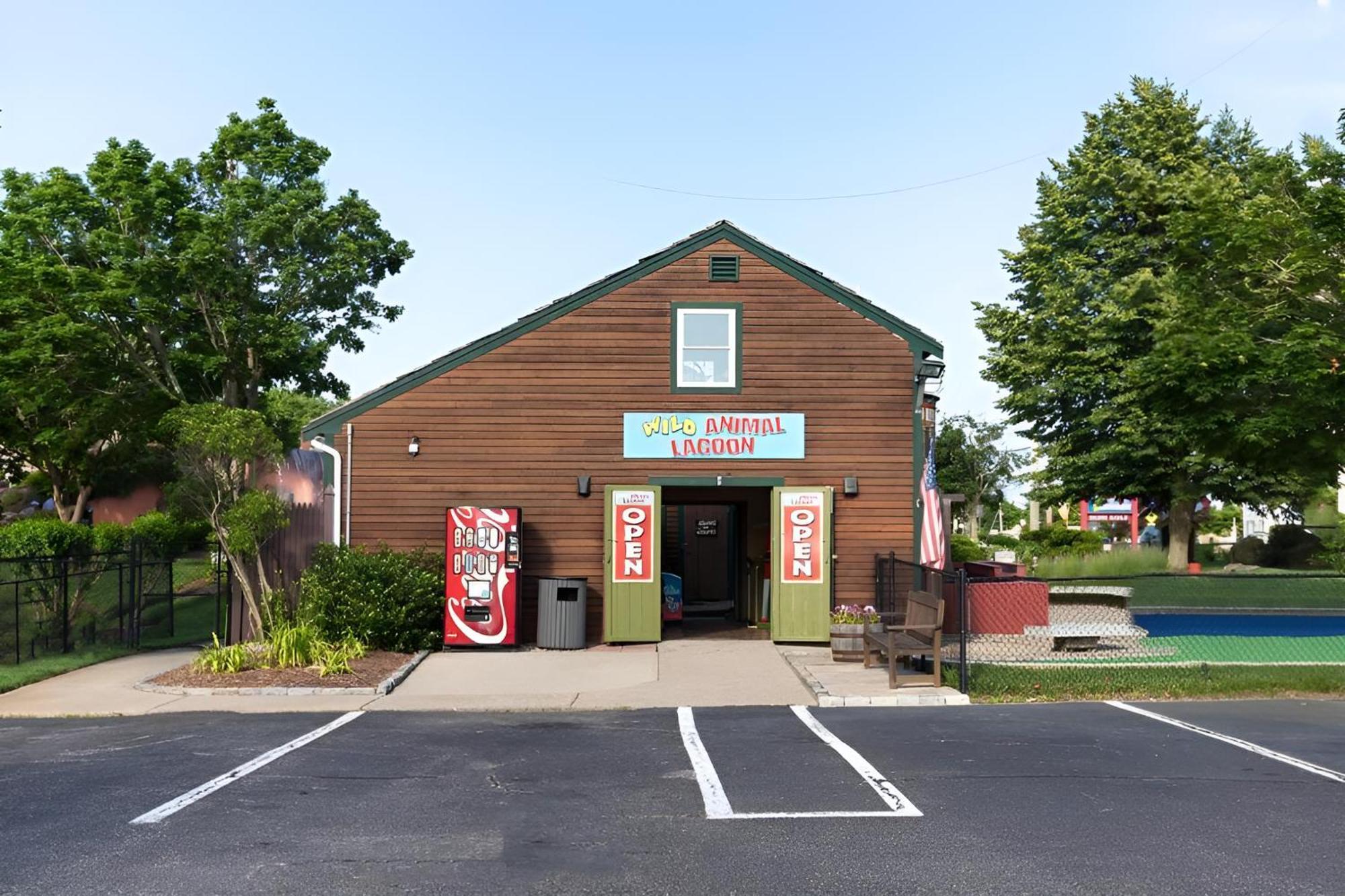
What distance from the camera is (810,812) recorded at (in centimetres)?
772

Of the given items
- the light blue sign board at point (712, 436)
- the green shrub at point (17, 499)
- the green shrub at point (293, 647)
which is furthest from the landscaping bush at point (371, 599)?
the green shrub at point (17, 499)

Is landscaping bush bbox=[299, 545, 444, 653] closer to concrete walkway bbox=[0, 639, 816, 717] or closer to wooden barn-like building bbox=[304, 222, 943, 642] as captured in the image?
concrete walkway bbox=[0, 639, 816, 717]

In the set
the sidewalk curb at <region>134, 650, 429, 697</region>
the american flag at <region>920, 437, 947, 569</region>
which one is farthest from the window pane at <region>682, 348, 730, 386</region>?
the sidewalk curb at <region>134, 650, 429, 697</region>

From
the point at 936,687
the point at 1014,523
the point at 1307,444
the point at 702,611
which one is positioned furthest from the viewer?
the point at 1014,523

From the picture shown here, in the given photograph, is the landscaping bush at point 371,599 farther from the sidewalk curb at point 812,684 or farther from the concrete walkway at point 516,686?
the sidewalk curb at point 812,684

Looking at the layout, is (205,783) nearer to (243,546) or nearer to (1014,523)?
(243,546)

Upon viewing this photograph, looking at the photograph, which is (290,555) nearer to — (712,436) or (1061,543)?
(712,436)

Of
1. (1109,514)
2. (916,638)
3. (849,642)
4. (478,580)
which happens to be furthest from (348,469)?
(1109,514)

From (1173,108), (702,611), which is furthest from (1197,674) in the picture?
(1173,108)

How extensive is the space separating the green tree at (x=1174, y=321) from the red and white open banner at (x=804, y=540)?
43.8 feet

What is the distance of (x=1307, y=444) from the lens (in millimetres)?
27594

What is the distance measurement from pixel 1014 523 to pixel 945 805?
270 feet

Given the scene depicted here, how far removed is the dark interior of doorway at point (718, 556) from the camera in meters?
20.7

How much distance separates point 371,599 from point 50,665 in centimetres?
430
